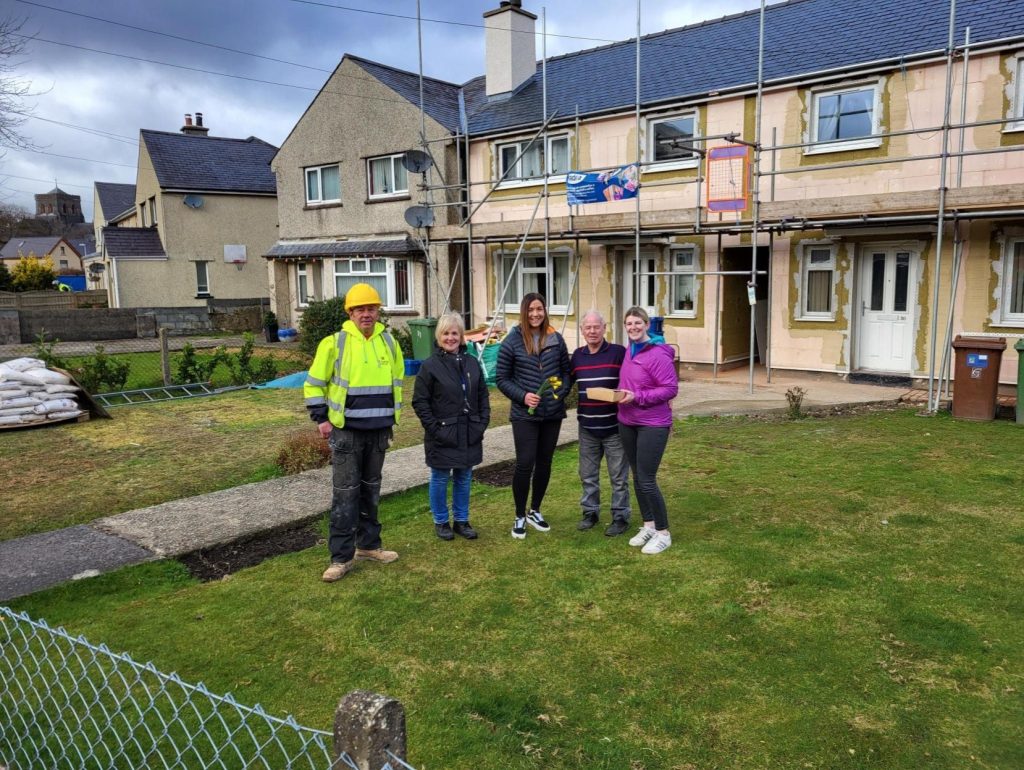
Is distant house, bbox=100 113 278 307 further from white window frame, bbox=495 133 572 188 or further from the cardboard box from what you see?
the cardboard box

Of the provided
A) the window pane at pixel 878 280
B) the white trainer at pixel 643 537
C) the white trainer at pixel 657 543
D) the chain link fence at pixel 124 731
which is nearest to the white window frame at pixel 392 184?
the window pane at pixel 878 280

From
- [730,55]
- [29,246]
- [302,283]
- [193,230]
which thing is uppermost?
[29,246]

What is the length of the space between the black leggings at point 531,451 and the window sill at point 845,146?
9.96 meters

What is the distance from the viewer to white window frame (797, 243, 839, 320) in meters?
14.2

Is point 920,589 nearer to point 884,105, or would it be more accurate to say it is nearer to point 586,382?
point 586,382

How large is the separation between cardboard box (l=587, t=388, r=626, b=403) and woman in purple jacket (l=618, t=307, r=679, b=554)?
5 cm

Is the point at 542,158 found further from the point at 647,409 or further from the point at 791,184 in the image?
the point at 647,409

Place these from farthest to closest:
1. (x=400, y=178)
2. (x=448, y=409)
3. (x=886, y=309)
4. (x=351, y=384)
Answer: (x=400, y=178)
(x=886, y=309)
(x=448, y=409)
(x=351, y=384)

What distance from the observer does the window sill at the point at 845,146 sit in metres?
13.3

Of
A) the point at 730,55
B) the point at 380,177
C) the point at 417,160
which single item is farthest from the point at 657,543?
the point at 380,177

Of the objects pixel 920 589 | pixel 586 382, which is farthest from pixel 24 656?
pixel 920 589

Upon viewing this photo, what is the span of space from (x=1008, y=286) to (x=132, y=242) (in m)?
30.7

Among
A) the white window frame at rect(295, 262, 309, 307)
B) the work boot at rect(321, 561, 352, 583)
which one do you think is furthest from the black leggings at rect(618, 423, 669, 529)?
the white window frame at rect(295, 262, 309, 307)

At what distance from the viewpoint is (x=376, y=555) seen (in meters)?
5.60
